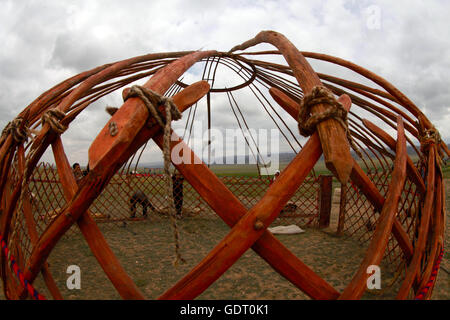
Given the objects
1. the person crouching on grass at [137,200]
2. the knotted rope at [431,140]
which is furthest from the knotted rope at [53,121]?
the person crouching on grass at [137,200]

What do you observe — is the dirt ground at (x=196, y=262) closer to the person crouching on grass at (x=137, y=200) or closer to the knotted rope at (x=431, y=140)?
the person crouching on grass at (x=137, y=200)

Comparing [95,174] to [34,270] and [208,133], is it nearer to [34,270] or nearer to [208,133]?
[34,270]

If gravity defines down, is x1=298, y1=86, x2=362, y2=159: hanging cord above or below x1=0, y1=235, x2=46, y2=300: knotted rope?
above

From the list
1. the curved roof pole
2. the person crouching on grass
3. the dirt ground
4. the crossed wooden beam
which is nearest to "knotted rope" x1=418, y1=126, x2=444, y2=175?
the crossed wooden beam

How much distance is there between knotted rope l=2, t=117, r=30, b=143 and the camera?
43.8 inches

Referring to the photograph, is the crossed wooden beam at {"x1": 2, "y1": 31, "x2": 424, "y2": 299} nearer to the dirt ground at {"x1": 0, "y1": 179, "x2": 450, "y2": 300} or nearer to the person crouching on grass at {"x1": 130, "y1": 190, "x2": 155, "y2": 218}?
the dirt ground at {"x1": 0, "y1": 179, "x2": 450, "y2": 300}

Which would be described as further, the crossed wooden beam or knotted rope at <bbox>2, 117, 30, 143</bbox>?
knotted rope at <bbox>2, 117, 30, 143</bbox>

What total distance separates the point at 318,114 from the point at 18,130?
1.23 m

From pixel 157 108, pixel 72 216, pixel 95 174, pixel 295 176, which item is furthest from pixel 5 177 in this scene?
pixel 295 176

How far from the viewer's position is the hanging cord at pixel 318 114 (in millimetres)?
713

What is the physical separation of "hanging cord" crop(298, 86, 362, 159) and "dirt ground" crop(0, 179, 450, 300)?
4.18 feet

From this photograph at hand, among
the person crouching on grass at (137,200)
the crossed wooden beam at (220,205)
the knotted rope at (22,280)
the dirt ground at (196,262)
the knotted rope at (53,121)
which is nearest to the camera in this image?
the crossed wooden beam at (220,205)

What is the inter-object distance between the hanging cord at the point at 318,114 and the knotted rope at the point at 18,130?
3.77 feet

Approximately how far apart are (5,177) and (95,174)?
0.86 metres
